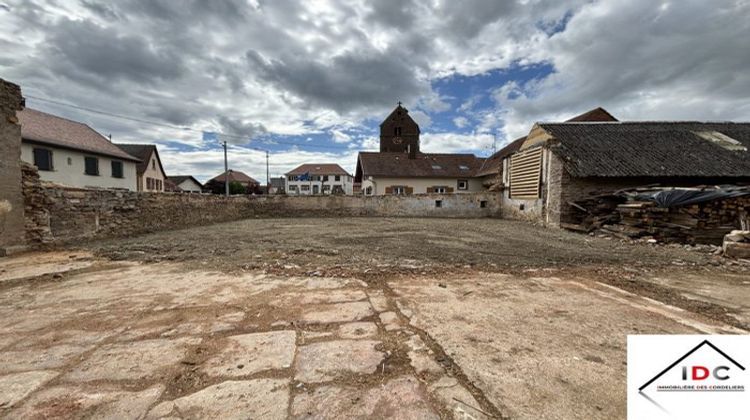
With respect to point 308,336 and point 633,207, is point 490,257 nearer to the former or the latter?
point 308,336

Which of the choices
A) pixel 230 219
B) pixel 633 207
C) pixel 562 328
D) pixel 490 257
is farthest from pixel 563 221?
pixel 230 219

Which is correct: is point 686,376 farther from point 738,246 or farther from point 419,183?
point 419,183

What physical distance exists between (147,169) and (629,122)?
123 ft

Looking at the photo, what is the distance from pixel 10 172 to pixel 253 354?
7609mm

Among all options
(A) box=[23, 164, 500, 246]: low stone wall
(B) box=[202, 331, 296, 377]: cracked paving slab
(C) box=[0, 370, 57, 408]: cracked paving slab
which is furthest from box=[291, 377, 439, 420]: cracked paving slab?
(A) box=[23, 164, 500, 246]: low stone wall

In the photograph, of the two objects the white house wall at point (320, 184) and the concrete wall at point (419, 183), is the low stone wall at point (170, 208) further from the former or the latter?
the white house wall at point (320, 184)

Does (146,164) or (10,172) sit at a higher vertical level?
(146,164)

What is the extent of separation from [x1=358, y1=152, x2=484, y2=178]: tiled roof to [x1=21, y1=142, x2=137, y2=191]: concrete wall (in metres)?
19.6

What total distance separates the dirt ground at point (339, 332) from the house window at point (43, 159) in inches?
710

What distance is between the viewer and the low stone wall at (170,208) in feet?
21.0

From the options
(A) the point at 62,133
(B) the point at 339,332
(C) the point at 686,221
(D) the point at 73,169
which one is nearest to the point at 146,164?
(A) the point at 62,133

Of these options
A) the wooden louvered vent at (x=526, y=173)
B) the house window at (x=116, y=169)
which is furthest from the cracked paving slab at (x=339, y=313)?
the house window at (x=116, y=169)

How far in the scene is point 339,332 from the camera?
2555 millimetres

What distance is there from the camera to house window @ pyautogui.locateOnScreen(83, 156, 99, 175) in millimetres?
19734
